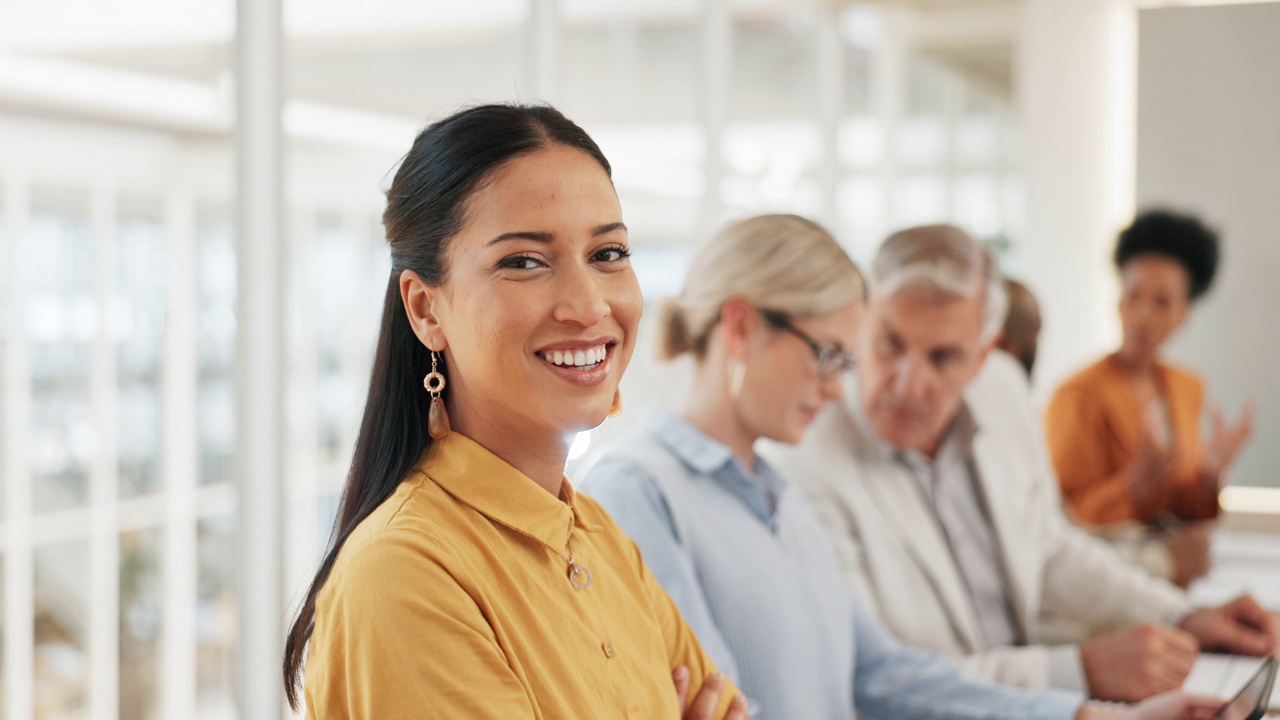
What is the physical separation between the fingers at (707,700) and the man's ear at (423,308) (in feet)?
1.69

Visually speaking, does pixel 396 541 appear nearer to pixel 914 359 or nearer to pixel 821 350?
pixel 821 350

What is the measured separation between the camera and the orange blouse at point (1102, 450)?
3678 millimetres

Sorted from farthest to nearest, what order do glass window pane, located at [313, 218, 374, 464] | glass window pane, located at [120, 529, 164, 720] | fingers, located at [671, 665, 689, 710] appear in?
1. glass window pane, located at [313, 218, 374, 464]
2. glass window pane, located at [120, 529, 164, 720]
3. fingers, located at [671, 665, 689, 710]

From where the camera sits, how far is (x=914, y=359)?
7.82 ft

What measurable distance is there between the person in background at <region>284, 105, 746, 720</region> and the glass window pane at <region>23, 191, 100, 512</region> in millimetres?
1959

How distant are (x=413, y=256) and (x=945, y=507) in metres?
1.66

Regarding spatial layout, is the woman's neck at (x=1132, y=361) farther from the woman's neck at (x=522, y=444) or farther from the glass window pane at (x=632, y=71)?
the woman's neck at (x=522, y=444)

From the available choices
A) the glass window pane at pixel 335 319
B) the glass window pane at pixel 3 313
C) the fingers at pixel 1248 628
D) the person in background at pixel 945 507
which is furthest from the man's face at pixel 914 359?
the glass window pane at pixel 335 319

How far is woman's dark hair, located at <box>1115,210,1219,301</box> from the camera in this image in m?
4.38

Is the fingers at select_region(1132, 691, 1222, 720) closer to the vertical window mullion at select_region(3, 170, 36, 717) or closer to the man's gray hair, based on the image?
the man's gray hair

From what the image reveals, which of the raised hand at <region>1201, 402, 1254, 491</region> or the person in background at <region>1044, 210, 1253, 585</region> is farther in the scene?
the raised hand at <region>1201, 402, 1254, 491</region>

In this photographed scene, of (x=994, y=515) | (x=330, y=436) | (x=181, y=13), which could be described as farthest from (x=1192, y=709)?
(x=330, y=436)

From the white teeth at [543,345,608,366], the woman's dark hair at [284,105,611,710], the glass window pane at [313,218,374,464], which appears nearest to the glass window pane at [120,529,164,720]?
the glass window pane at [313,218,374,464]

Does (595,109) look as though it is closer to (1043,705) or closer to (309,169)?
(309,169)
